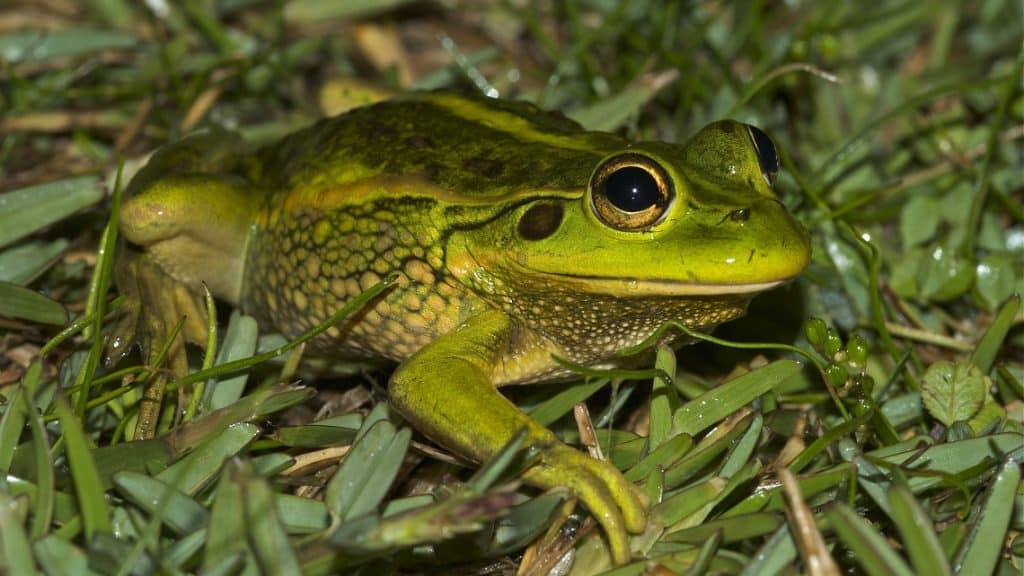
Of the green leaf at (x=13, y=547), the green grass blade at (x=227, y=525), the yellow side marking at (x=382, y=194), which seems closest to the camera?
the green leaf at (x=13, y=547)

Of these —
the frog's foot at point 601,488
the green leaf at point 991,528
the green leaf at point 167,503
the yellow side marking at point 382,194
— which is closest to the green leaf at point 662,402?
the frog's foot at point 601,488

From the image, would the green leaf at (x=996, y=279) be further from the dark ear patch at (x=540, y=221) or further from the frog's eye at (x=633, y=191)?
the dark ear patch at (x=540, y=221)

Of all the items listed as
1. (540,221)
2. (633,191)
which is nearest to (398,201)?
(540,221)

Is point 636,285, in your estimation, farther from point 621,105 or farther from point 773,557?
point 621,105

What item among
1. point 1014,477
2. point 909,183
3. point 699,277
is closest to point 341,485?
point 699,277

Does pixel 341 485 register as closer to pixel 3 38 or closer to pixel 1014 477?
pixel 1014 477

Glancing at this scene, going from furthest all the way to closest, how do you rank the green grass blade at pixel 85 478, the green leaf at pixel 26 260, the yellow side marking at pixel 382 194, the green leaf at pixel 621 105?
the green leaf at pixel 621 105
the green leaf at pixel 26 260
the yellow side marking at pixel 382 194
the green grass blade at pixel 85 478

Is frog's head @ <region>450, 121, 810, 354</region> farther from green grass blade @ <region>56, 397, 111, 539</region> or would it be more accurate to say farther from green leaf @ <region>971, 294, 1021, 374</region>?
green grass blade @ <region>56, 397, 111, 539</region>
